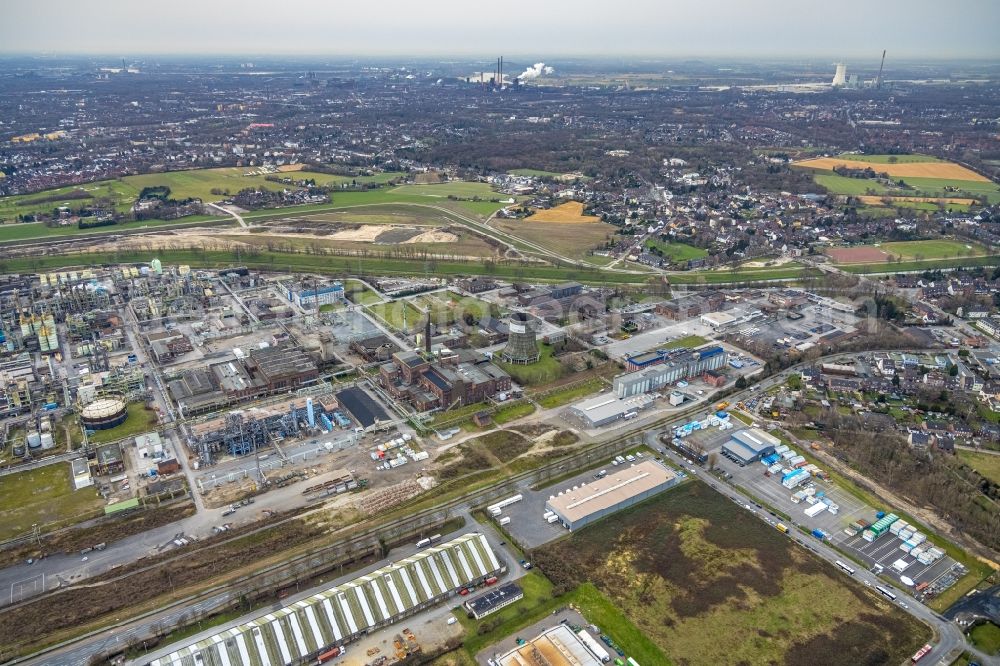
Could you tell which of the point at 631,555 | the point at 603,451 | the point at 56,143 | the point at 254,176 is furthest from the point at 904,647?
the point at 56,143

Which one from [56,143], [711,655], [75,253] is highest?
[56,143]

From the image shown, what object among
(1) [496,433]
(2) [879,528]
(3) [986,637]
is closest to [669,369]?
(1) [496,433]

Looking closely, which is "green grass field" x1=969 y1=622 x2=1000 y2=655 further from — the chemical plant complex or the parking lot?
the parking lot

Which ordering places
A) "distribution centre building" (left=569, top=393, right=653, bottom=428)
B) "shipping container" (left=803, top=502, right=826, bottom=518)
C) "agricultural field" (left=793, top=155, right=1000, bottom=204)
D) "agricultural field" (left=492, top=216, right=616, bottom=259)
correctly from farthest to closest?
"agricultural field" (left=793, top=155, right=1000, bottom=204)
"agricultural field" (left=492, top=216, right=616, bottom=259)
"distribution centre building" (left=569, top=393, right=653, bottom=428)
"shipping container" (left=803, top=502, right=826, bottom=518)

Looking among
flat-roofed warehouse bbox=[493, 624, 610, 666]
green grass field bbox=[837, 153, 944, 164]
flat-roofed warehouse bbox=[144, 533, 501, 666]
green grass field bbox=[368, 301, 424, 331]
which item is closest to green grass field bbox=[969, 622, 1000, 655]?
flat-roofed warehouse bbox=[493, 624, 610, 666]

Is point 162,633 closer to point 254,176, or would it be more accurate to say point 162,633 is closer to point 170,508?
point 170,508
